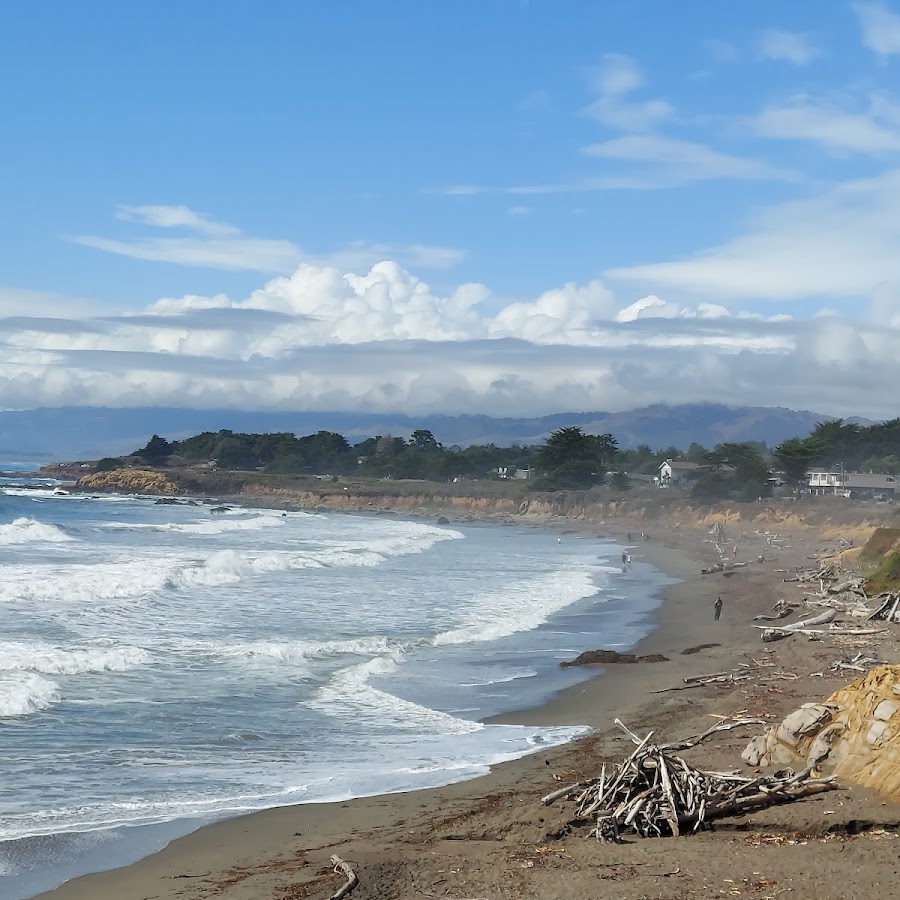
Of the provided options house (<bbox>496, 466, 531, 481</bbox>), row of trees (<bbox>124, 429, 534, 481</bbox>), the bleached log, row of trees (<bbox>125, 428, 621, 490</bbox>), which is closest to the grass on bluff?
the bleached log

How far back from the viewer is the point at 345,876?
327 inches

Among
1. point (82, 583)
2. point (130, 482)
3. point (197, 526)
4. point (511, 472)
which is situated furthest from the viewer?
point (511, 472)

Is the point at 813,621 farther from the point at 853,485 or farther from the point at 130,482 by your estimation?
the point at 130,482

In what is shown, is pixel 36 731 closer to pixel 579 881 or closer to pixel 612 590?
pixel 579 881

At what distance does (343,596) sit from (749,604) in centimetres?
1123

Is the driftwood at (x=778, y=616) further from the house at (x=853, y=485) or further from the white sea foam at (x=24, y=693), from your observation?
the house at (x=853, y=485)

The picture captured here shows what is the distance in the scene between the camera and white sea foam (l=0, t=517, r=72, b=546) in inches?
1737

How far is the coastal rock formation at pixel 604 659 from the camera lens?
2005cm

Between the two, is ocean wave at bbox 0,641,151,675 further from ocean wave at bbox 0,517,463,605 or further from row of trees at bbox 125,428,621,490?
row of trees at bbox 125,428,621,490

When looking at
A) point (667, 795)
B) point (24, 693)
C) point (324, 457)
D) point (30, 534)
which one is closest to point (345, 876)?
point (667, 795)

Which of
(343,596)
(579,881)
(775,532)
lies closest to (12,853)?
(579,881)

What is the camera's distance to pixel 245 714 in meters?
15.0

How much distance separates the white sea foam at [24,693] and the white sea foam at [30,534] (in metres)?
28.8

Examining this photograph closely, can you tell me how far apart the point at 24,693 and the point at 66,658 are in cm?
263
